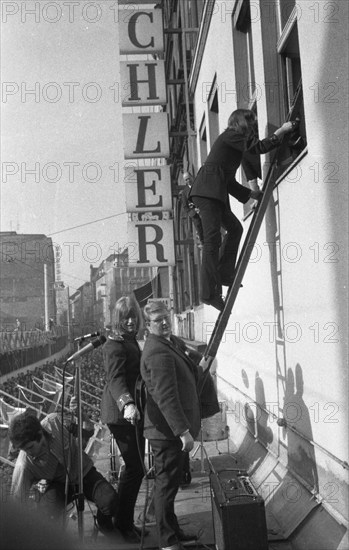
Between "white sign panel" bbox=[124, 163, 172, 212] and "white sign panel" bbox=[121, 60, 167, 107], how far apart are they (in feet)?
4.21

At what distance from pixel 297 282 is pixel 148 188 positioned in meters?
7.58

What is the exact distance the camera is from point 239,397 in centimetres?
783

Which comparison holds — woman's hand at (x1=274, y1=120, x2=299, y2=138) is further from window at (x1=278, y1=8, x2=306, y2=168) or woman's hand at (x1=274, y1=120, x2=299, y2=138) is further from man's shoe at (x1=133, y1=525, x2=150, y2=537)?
man's shoe at (x1=133, y1=525, x2=150, y2=537)

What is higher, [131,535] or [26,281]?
[26,281]

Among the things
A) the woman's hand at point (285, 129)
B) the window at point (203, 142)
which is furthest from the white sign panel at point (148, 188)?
the woman's hand at point (285, 129)

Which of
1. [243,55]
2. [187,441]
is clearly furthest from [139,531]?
[243,55]

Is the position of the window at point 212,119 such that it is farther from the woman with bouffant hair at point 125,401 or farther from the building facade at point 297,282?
the woman with bouffant hair at point 125,401

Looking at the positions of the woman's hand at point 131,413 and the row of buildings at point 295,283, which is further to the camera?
the woman's hand at point 131,413

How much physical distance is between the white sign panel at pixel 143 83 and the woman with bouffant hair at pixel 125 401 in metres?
7.91

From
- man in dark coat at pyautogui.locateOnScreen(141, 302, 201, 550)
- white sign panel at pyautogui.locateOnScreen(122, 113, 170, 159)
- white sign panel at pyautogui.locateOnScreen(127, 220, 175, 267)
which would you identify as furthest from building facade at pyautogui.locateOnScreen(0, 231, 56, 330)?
man in dark coat at pyautogui.locateOnScreen(141, 302, 201, 550)

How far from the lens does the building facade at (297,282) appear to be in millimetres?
3924

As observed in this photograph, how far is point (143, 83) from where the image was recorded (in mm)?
12094

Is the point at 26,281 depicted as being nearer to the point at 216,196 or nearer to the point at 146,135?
the point at 146,135

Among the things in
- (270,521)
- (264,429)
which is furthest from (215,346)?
(270,521)
